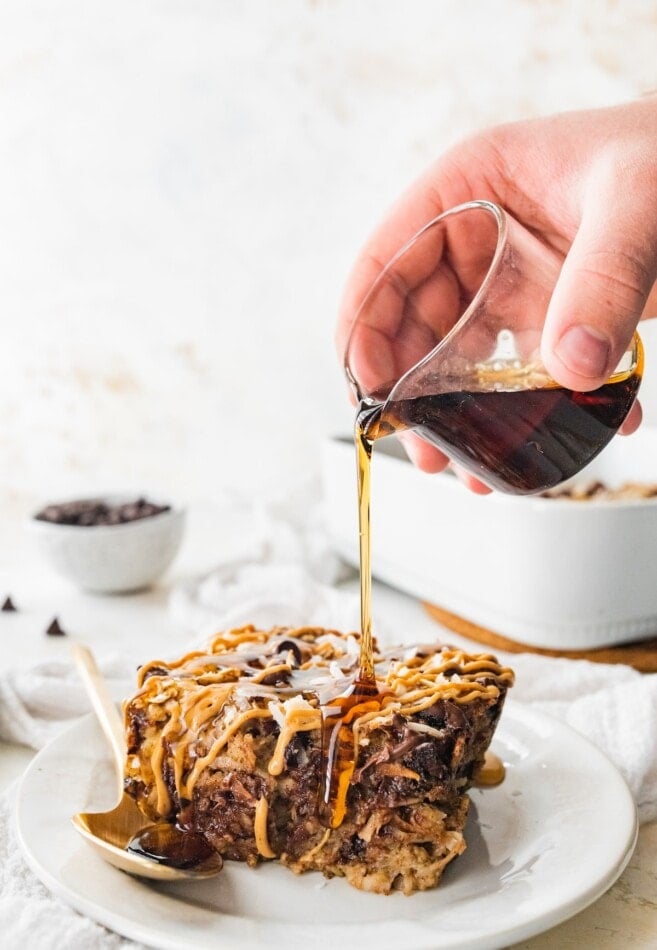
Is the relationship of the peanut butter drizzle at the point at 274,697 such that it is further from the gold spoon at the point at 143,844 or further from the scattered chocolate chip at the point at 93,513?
the scattered chocolate chip at the point at 93,513

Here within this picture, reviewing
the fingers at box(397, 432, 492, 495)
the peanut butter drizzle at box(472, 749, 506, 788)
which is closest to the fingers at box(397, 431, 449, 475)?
the fingers at box(397, 432, 492, 495)

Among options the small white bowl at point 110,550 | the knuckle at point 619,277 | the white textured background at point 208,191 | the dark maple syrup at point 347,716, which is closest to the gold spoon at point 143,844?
the dark maple syrup at point 347,716

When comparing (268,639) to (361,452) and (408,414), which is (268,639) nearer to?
(361,452)

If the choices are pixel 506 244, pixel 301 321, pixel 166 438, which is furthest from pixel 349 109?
pixel 506 244

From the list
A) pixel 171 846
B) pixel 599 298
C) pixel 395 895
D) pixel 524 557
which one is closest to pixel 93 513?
pixel 524 557

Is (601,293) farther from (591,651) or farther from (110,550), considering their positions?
(110,550)

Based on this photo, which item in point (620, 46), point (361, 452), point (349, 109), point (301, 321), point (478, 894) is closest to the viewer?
point (478, 894)
